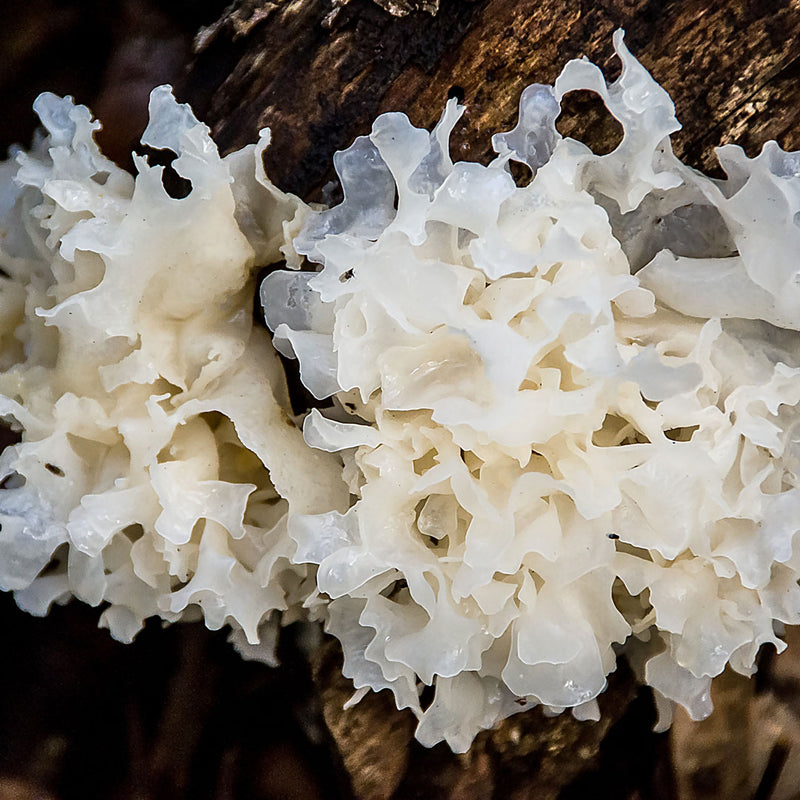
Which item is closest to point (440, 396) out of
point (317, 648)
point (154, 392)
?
point (154, 392)

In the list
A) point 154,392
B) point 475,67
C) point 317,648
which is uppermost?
point 475,67

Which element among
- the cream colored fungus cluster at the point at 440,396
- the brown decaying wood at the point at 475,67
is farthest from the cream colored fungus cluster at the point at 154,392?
the brown decaying wood at the point at 475,67

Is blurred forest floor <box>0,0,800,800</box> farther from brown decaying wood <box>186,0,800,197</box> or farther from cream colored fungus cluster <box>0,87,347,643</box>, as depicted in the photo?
cream colored fungus cluster <box>0,87,347,643</box>

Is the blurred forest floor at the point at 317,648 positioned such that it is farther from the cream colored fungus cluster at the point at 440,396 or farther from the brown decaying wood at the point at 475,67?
the cream colored fungus cluster at the point at 440,396

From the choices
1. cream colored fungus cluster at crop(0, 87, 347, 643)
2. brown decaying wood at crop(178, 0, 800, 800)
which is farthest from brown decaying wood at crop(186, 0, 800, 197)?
cream colored fungus cluster at crop(0, 87, 347, 643)

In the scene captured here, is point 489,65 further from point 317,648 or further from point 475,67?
point 317,648

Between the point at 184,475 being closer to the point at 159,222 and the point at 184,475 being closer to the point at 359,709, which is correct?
the point at 159,222
